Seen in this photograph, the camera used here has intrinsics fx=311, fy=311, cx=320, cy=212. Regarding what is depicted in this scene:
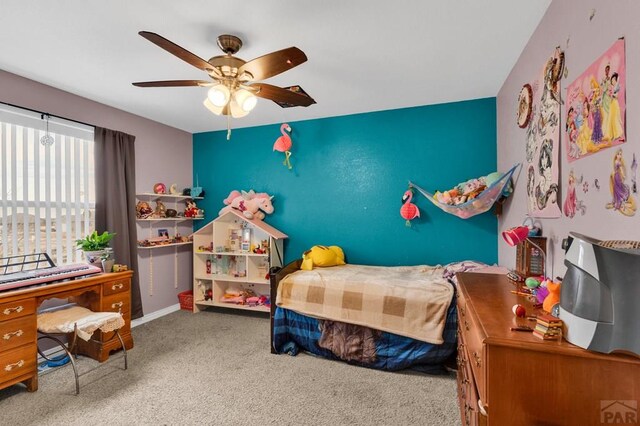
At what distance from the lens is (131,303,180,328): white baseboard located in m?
3.58

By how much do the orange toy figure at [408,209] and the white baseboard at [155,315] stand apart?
10.4 feet

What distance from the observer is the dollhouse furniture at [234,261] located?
12.7 ft

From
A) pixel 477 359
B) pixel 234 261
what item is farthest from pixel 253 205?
pixel 477 359

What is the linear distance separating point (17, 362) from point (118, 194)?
173cm

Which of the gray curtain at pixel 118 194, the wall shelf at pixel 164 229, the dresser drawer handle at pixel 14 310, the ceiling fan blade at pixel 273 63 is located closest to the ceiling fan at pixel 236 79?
the ceiling fan blade at pixel 273 63

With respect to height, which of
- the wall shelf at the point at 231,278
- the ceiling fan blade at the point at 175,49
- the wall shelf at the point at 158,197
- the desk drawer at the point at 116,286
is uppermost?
the ceiling fan blade at the point at 175,49

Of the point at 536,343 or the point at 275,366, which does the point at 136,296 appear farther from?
the point at 536,343

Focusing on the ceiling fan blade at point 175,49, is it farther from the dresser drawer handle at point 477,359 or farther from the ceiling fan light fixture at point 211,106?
the dresser drawer handle at point 477,359

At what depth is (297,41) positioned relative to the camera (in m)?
2.09

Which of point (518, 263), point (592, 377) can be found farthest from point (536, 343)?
point (518, 263)

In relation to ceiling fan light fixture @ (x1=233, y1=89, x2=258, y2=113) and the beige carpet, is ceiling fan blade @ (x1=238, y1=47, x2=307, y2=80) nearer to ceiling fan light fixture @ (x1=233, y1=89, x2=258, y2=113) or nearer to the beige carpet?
ceiling fan light fixture @ (x1=233, y1=89, x2=258, y2=113)

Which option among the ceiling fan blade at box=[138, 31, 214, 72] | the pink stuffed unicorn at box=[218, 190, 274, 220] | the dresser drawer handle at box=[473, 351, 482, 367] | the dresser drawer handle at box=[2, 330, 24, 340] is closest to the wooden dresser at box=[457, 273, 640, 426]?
the dresser drawer handle at box=[473, 351, 482, 367]

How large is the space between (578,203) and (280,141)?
304 cm

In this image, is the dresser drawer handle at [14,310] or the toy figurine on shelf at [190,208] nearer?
the dresser drawer handle at [14,310]
